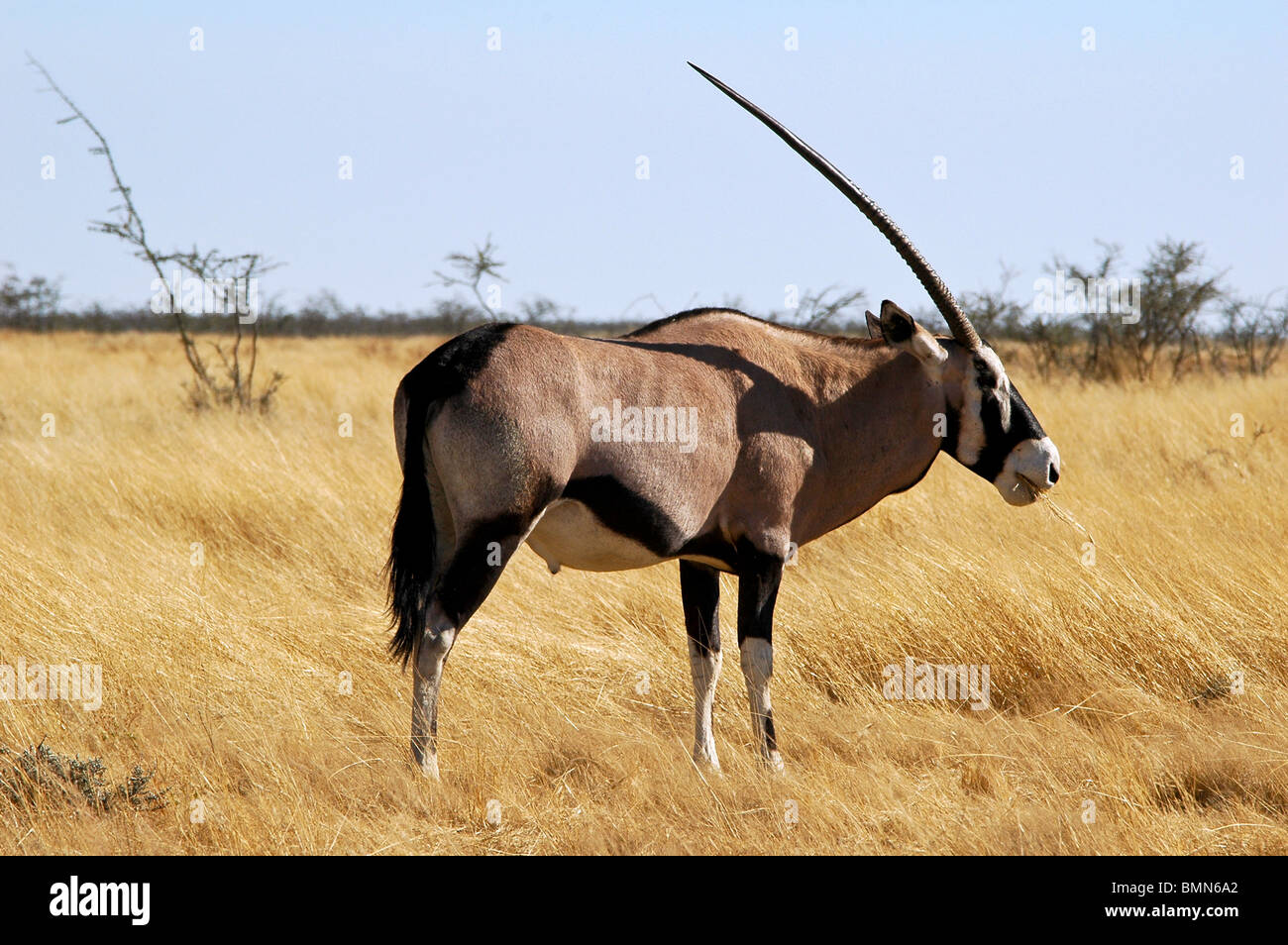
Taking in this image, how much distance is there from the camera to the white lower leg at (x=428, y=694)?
430cm

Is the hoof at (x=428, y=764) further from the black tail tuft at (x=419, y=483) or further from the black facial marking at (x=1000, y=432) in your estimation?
the black facial marking at (x=1000, y=432)

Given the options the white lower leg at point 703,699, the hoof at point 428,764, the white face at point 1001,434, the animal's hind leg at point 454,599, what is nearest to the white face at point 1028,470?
the white face at point 1001,434

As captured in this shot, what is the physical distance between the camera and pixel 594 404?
4.36 metres

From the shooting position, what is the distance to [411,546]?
4.52 metres

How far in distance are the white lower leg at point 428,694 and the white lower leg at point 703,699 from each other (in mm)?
1048

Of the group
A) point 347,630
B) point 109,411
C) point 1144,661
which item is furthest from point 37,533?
point 109,411

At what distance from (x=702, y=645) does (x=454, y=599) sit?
1213 mm

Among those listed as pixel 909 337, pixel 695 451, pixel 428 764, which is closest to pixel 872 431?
pixel 909 337

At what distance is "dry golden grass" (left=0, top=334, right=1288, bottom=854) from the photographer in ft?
13.8

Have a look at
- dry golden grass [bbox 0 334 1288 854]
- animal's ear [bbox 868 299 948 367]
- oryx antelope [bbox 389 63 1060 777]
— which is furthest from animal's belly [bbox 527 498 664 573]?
animal's ear [bbox 868 299 948 367]

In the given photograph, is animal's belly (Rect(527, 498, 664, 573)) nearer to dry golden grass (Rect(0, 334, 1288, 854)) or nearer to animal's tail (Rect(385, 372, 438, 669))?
animal's tail (Rect(385, 372, 438, 669))

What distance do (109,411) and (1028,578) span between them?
38.5 feet

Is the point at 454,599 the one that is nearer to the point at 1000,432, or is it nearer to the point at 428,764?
the point at 428,764
